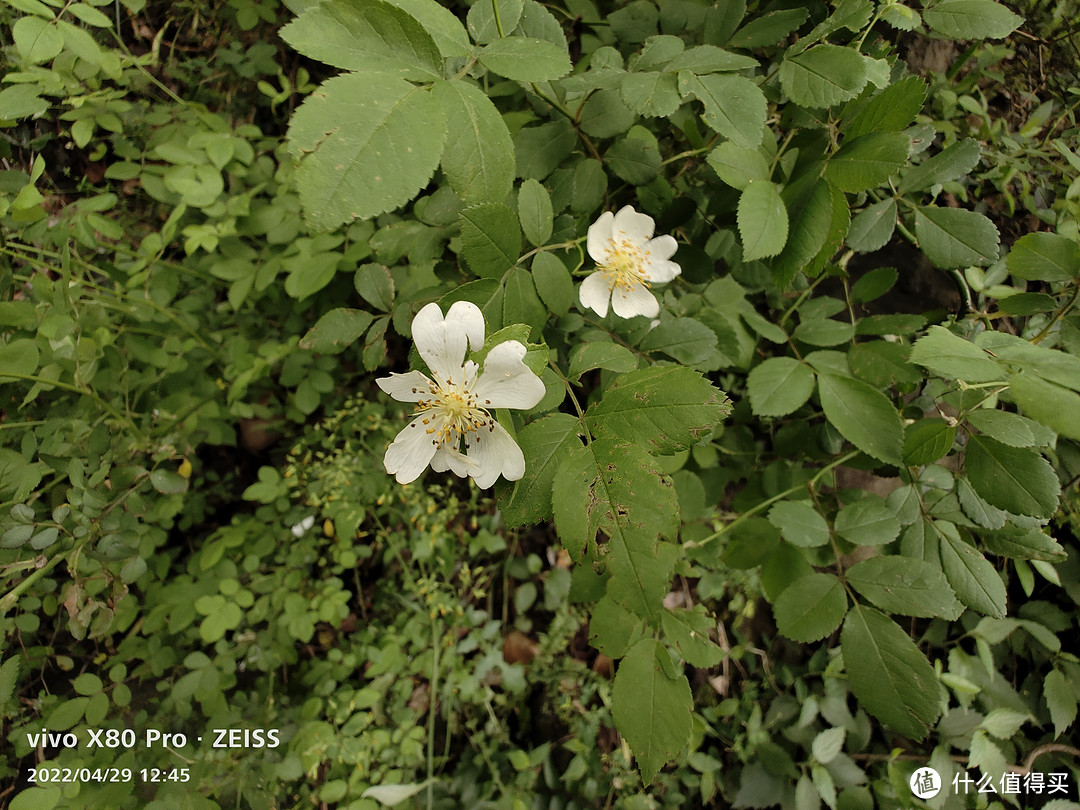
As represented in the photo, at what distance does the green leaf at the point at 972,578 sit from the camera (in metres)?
1.18

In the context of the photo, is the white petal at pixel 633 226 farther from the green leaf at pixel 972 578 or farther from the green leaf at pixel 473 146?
the green leaf at pixel 972 578

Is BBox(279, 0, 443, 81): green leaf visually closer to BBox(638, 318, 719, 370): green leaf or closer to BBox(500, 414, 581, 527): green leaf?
BBox(500, 414, 581, 527): green leaf

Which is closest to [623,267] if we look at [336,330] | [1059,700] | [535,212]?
[535,212]

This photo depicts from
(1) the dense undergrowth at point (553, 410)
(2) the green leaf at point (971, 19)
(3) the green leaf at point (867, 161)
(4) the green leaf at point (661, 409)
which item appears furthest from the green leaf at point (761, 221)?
(2) the green leaf at point (971, 19)

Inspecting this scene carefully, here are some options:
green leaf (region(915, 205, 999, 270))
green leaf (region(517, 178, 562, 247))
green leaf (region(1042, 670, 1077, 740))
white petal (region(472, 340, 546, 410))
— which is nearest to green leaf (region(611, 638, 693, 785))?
white petal (region(472, 340, 546, 410))

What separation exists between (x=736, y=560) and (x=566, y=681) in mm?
946

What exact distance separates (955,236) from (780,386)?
521 mm

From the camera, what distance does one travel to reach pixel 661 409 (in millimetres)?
889

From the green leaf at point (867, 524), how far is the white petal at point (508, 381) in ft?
3.10

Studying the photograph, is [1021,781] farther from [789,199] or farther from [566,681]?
[789,199]

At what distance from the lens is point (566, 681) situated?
6.59ft

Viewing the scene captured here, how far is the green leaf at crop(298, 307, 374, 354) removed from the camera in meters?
1.33

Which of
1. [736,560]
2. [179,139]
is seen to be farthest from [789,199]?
[179,139]

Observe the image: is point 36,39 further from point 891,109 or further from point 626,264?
point 891,109
